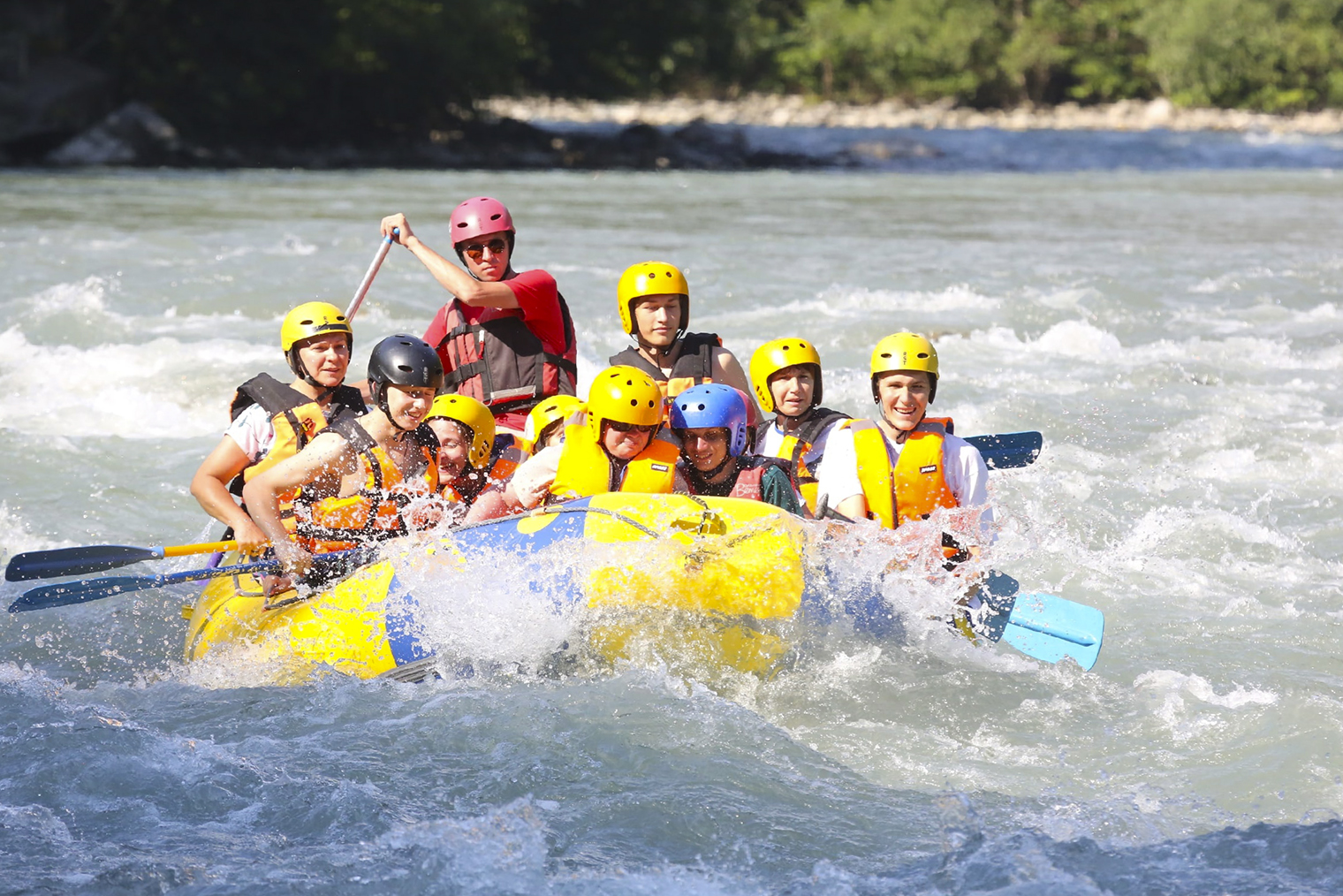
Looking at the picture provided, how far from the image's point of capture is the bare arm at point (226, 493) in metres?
4.65

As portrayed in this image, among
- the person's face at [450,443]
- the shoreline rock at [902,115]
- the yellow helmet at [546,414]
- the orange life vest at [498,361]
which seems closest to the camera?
the person's face at [450,443]

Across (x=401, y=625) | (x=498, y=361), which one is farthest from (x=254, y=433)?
(x=498, y=361)

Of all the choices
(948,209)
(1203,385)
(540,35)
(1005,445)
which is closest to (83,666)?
(1005,445)

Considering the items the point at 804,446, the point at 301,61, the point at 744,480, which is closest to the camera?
the point at 744,480

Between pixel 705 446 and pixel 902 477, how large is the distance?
67 centimetres

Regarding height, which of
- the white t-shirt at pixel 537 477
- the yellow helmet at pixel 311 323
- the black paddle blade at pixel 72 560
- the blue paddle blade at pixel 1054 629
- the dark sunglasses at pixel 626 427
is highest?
the yellow helmet at pixel 311 323

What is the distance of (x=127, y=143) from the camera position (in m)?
27.2

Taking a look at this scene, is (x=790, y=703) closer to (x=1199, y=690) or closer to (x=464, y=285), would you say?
(x=1199, y=690)

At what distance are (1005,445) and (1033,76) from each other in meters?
47.3

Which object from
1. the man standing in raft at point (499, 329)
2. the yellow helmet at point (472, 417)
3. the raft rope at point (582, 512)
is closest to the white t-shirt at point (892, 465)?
the raft rope at point (582, 512)

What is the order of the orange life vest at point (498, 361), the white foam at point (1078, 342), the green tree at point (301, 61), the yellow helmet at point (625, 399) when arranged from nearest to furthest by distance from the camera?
the yellow helmet at point (625, 399), the orange life vest at point (498, 361), the white foam at point (1078, 342), the green tree at point (301, 61)

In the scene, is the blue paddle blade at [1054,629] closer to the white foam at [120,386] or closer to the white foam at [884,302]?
the white foam at [120,386]

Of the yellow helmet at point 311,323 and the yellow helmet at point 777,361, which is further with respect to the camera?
the yellow helmet at point 777,361

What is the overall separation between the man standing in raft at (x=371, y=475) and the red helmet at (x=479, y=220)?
2.97 ft
